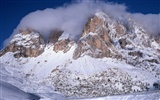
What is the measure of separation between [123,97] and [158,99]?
663 cm

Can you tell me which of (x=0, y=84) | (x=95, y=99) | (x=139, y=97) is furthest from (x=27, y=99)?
(x=139, y=97)

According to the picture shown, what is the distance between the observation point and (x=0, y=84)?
47969 mm

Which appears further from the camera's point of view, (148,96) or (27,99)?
(148,96)

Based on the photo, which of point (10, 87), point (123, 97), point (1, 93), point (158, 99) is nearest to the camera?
point (1, 93)

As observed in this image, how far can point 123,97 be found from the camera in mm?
59062

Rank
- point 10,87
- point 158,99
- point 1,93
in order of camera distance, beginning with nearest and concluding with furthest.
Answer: point 1,93 → point 10,87 → point 158,99

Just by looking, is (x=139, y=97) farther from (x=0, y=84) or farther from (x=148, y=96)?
(x=0, y=84)

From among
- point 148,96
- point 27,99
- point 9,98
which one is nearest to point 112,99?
point 148,96

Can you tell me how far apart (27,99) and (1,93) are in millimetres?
5277

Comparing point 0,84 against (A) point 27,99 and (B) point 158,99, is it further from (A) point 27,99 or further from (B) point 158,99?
(B) point 158,99

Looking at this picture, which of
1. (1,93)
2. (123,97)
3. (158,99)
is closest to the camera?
(1,93)

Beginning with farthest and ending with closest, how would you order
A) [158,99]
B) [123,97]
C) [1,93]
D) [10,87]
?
[123,97] < [158,99] < [10,87] < [1,93]

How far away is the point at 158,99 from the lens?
180ft

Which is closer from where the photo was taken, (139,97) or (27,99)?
(27,99)
